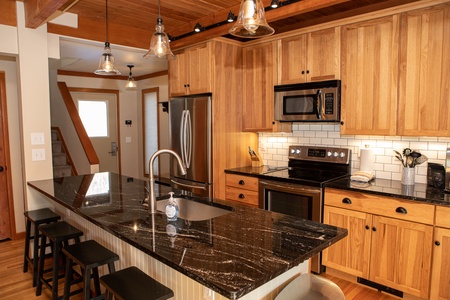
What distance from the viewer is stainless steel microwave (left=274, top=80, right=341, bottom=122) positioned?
3.08 metres

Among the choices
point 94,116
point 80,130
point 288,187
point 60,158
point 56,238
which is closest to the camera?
point 56,238

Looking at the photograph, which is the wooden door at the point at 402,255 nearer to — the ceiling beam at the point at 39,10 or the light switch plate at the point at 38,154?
the ceiling beam at the point at 39,10

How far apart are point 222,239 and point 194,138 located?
2.33 meters

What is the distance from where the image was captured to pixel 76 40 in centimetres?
360

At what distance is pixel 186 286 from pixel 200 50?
279cm

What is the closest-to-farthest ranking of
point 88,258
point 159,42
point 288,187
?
point 88,258, point 159,42, point 288,187

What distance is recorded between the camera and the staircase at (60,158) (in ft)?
16.4

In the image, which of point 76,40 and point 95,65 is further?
point 95,65

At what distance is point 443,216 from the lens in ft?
7.43

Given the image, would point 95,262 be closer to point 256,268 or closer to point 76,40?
point 256,268

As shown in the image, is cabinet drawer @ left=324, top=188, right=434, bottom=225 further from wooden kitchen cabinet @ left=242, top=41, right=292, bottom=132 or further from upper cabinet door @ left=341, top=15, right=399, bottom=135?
wooden kitchen cabinet @ left=242, top=41, right=292, bottom=132

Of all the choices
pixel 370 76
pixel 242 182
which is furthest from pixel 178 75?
pixel 370 76

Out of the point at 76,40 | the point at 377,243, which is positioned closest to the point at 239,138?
the point at 377,243

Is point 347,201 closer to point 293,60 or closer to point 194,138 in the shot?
point 293,60
